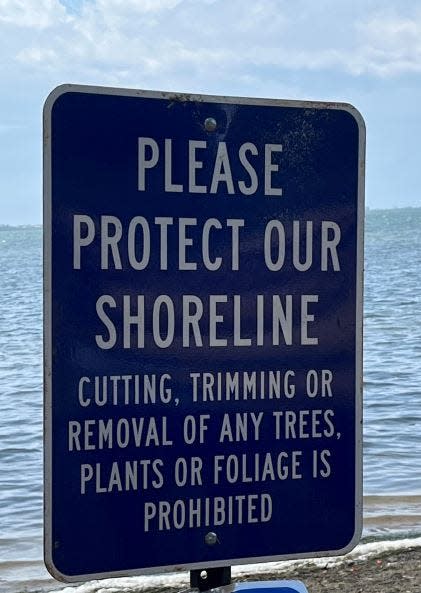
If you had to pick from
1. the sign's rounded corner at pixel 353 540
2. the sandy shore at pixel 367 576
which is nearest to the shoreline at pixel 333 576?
the sandy shore at pixel 367 576

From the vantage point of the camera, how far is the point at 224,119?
1876mm

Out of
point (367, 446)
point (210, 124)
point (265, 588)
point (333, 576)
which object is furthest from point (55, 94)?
point (367, 446)

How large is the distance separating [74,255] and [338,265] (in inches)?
19.3

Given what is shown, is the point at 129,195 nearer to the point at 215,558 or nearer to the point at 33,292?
the point at 215,558

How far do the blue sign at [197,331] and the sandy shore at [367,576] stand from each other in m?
2.96

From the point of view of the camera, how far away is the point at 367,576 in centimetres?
497

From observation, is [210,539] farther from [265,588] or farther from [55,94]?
[55,94]

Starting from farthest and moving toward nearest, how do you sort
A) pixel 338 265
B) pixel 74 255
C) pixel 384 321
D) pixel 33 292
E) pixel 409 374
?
pixel 33 292 < pixel 384 321 < pixel 409 374 < pixel 338 265 < pixel 74 255

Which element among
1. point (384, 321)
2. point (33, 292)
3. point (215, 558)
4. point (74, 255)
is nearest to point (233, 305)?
point (74, 255)

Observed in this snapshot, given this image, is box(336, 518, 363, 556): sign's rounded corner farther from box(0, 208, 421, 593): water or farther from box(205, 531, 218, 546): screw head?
box(0, 208, 421, 593): water

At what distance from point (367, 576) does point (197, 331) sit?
11.4ft

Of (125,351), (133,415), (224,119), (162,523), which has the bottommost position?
(162,523)

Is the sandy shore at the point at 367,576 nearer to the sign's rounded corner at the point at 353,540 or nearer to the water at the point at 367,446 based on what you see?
the water at the point at 367,446

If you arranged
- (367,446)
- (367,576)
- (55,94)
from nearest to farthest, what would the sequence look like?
(55,94) < (367,576) < (367,446)
